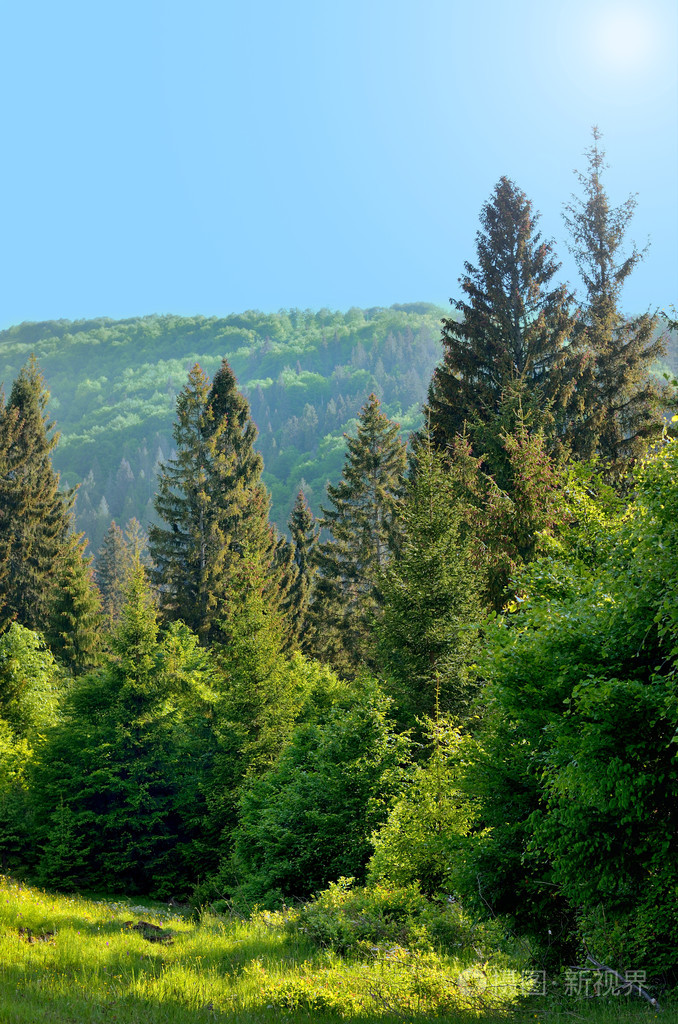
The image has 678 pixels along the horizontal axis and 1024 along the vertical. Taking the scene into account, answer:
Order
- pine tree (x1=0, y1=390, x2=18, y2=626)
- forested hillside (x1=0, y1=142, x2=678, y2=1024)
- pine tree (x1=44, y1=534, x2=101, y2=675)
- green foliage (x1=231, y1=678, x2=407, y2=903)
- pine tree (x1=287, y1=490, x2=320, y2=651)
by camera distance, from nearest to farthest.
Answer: forested hillside (x1=0, y1=142, x2=678, y2=1024), green foliage (x1=231, y1=678, x2=407, y2=903), pine tree (x1=44, y1=534, x2=101, y2=675), pine tree (x1=0, y1=390, x2=18, y2=626), pine tree (x1=287, y1=490, x2=320, y2=651)

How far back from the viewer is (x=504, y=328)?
92.2 feet

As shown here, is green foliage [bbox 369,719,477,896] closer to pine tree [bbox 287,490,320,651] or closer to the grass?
the grass

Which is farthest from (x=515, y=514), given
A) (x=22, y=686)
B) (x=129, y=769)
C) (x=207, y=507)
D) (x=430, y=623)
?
(x=207, y=507)

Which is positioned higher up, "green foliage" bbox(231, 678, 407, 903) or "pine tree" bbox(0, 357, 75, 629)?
"pine tree" bbox(0, 357, 75, 629)

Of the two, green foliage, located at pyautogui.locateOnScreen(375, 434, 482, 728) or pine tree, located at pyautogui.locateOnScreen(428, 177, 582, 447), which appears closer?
green foliage, located at pyautogui.locateOnScreen(375, 434, 482, 728)

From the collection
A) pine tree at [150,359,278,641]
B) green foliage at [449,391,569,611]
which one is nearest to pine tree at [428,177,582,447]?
green foliage at [449,391,569,611]

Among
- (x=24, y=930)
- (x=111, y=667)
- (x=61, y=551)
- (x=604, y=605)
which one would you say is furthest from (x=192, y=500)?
(x=604, y=605)

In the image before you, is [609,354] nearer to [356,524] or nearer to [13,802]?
[356,524]

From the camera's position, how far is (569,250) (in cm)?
2970

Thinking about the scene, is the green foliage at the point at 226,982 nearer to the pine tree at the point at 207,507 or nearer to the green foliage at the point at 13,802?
the green foliage at the point at 13,802

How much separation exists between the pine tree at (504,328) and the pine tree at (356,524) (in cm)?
860

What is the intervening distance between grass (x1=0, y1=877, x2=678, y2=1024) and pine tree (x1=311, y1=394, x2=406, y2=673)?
24852mm

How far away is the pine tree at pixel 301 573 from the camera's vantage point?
148 feet

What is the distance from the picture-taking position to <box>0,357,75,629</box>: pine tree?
39.9 meters
